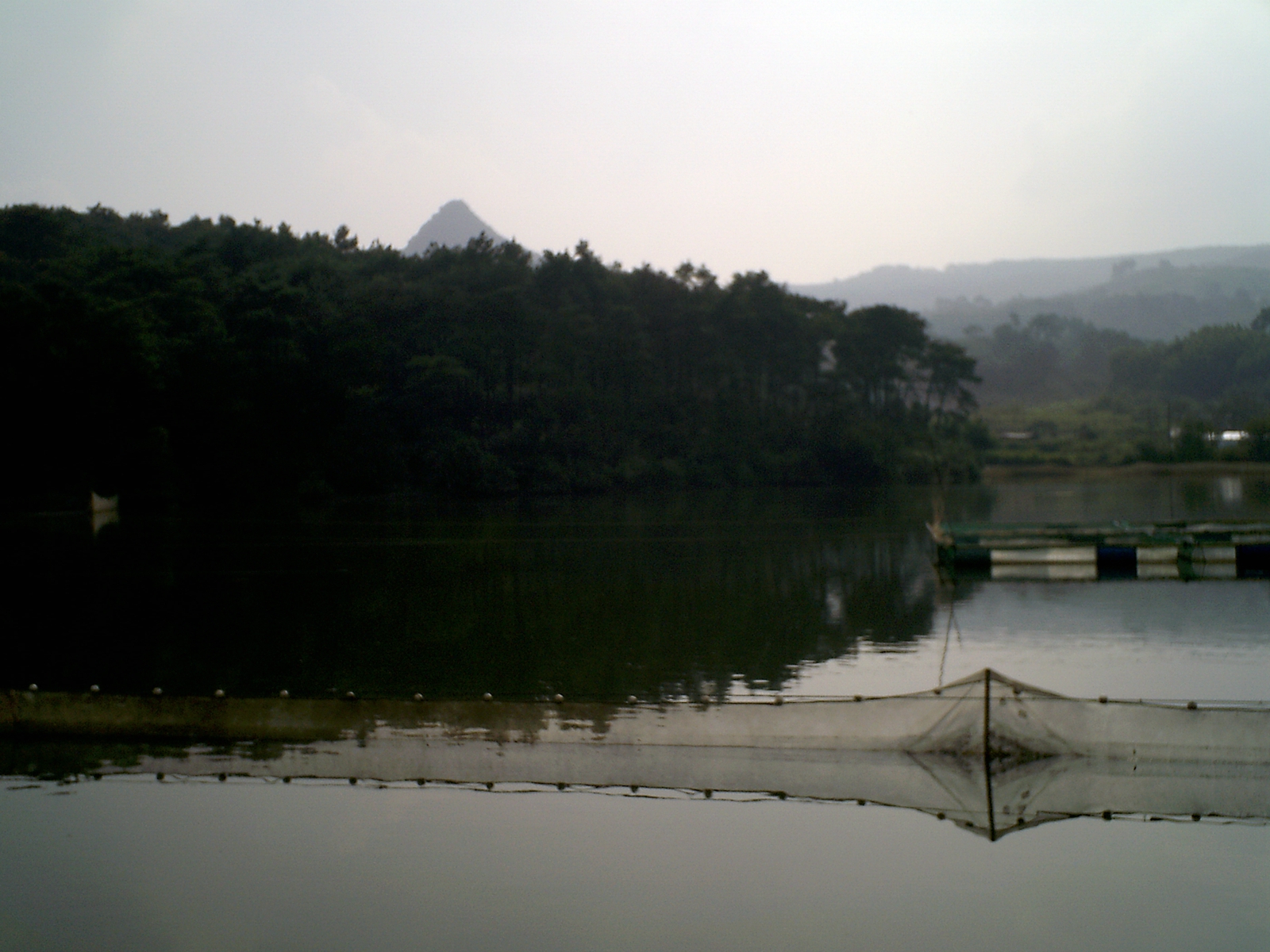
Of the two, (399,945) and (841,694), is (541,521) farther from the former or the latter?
(399,945)

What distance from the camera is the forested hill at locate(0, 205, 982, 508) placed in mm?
42688

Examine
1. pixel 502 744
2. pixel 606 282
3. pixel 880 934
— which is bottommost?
pixel 880 934

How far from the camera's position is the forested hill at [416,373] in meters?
42.7

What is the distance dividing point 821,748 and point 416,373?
48.2 m

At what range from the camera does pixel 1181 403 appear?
93.1 m

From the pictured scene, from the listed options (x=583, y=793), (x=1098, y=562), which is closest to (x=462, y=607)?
(x=583, y=793)

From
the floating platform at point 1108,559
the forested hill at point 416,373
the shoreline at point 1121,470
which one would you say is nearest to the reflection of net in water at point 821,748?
the floating platform at point 1108,559

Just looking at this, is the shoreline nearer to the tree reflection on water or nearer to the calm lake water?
the tree reflection on water

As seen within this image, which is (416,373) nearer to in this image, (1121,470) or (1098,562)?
(1098,562)

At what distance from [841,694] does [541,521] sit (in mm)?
25466

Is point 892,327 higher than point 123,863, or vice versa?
point 892,327

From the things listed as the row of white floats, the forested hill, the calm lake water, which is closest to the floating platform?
the row of white floats

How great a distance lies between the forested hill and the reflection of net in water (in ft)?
117

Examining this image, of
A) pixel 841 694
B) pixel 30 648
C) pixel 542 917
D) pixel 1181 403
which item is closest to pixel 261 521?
pixel 30 648
